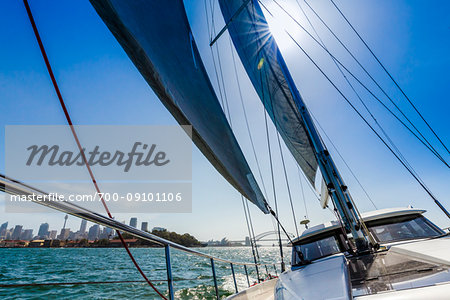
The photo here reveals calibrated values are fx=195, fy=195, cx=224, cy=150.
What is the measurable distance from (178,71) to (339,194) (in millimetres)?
3056

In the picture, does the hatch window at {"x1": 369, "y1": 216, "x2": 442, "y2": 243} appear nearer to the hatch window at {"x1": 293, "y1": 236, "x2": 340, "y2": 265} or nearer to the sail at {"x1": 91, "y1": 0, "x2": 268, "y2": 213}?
the hatch window at {"x1": 293, "y1": 236, "x2": 340, "y2": 265}

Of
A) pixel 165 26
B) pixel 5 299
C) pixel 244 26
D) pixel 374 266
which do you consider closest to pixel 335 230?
pixel 374 266

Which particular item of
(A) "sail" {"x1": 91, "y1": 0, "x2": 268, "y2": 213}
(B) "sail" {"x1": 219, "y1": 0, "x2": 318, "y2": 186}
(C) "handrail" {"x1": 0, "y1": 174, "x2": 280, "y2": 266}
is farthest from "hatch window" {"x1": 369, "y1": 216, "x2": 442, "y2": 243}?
(C) "handrail" {"x1": 0, "y1": 174, "x2": 280, "y2": 266}

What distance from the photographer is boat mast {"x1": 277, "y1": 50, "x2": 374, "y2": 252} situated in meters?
2.89

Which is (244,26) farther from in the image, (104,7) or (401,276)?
(401,276)

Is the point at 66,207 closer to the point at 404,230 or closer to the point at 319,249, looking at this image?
the point at 319,249

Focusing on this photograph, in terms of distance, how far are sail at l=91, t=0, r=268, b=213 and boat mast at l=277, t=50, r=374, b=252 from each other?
1.22 metres

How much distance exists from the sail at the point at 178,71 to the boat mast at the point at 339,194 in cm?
122

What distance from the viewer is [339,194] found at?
10.4 ft

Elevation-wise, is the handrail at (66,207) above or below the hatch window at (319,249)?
above

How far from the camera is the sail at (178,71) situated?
1682 mm

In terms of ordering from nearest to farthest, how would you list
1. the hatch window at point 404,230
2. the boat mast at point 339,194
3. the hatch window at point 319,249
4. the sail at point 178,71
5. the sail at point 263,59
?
the sail at point 178,71, the boat mast at point 339,194, the hatch window at point 404,230, the hatch window at point 319,249, the sail at point 263,59

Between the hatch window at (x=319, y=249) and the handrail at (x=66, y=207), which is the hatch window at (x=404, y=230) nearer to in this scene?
the hatch window at (x=319, y=249)

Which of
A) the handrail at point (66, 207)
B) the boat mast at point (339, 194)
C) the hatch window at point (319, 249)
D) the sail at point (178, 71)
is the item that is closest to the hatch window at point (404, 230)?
the hatch window at point (319, 249)
